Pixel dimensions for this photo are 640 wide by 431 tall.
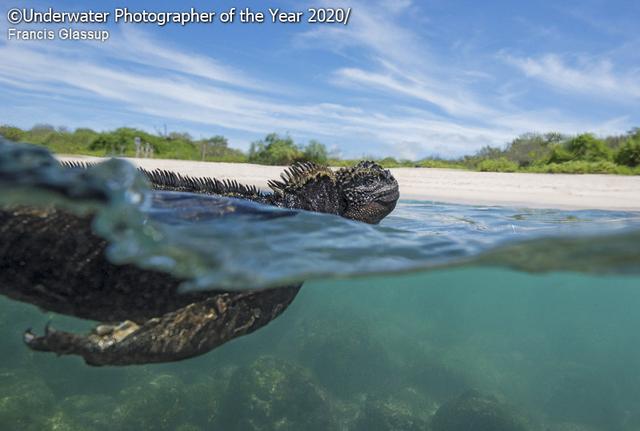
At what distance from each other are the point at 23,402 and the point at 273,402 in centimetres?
546

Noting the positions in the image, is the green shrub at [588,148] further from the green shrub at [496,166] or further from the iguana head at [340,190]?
the iguana head at [340,190]

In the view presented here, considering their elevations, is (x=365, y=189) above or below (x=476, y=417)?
above

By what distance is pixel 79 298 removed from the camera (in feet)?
11.2

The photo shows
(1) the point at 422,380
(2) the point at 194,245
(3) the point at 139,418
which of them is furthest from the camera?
Answer: (1) the point at 422,380

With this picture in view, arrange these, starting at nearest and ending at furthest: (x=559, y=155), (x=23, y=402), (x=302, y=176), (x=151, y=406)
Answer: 1. (x=302, y=176)
2. (x=23, y=402)
3. (x=151, y=406)
4. (x=559, y=155)

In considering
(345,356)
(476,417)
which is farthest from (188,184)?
(345,356)

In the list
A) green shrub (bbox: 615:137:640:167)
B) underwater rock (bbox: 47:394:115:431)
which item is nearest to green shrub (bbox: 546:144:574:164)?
green shrub (bbox: 615:137:640:167)

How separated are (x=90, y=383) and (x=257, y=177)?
838 centimetres

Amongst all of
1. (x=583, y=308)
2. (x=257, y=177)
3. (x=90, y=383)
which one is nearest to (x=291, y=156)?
(x=257, y=177)

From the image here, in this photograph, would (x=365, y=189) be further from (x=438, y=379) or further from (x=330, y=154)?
(x=330, y=154)

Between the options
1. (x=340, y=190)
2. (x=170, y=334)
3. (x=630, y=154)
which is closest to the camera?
(x=170, y=334)

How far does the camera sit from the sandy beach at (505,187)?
12.7m

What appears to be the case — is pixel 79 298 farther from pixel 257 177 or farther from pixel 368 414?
pixel 257 177

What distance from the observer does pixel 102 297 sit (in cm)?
342
